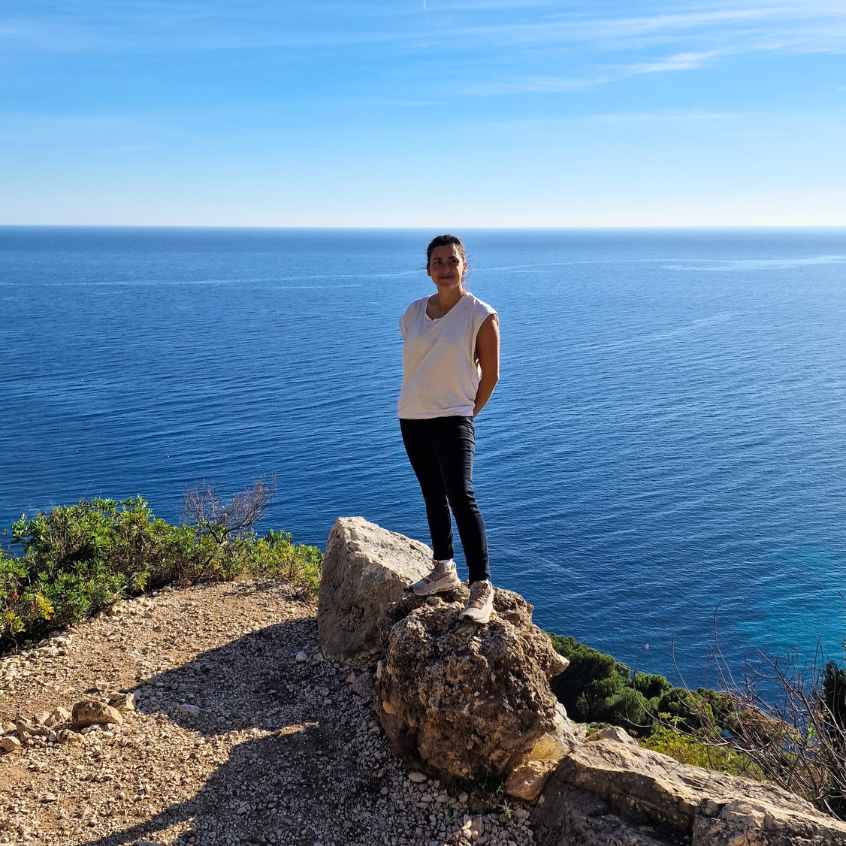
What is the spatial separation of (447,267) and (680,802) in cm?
438

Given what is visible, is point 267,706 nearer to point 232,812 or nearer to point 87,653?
point 232,812

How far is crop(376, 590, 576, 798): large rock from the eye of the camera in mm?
6402

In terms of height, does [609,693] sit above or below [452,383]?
below

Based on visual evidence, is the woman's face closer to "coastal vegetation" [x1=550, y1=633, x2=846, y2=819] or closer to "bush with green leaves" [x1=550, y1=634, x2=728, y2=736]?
"coastal vegetation" [x1=550, y1=633, x2=846, y2=819]

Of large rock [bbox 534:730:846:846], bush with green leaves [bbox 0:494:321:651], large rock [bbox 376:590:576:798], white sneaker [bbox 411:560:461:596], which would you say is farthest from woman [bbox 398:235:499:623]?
bush with green leaves [bbox 0:494:321:651]

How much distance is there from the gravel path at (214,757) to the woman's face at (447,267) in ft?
13.4

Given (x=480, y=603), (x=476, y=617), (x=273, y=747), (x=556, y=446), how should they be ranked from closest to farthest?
(x=476, y=617)
(x=480, y=603)
(x=273, y=747)
(x=556, y=446)

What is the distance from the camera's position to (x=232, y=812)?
253 inches

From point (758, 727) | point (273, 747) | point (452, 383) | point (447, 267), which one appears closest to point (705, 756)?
point (758, 727)

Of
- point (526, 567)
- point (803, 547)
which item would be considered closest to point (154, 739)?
point (526, 567)

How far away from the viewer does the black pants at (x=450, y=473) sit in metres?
6.54

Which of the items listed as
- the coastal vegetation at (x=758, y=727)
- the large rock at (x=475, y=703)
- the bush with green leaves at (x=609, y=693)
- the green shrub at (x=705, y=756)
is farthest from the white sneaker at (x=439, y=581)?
the bush with green leaves at (x=609, y=693)

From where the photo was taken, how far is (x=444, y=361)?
649 centimetres

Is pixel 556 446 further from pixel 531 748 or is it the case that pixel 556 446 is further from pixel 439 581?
pixel 531 748
